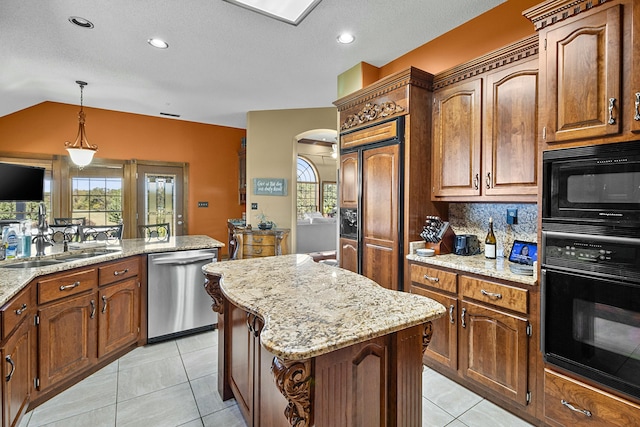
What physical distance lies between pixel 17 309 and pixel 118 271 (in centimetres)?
96

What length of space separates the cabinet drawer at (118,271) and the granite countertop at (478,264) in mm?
2433

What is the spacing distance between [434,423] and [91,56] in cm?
467

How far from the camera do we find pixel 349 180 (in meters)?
3.32

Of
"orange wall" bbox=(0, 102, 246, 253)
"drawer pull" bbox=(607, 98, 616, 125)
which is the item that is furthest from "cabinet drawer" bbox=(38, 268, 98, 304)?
"orange wall" bbox=(0, 102, 246, 253)

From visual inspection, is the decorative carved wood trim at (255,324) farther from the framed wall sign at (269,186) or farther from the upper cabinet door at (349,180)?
the framed wall sign at (269,186)

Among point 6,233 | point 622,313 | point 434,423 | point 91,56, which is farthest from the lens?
point 91,56

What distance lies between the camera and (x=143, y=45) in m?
3.17

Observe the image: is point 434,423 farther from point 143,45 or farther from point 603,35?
point 143,45

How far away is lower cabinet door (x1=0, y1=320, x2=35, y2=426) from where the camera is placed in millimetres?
1560

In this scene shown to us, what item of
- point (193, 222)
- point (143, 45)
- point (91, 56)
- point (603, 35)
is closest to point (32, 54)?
point (91, 56)

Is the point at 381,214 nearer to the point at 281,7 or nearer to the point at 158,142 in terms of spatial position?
the point at 281,7

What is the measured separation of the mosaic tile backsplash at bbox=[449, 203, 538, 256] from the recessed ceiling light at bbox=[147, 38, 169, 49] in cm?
321

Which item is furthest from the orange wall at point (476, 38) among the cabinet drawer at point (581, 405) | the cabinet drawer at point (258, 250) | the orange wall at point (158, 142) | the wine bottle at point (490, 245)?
the orange wall at point (158, 142)

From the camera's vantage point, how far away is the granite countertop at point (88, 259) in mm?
1716
